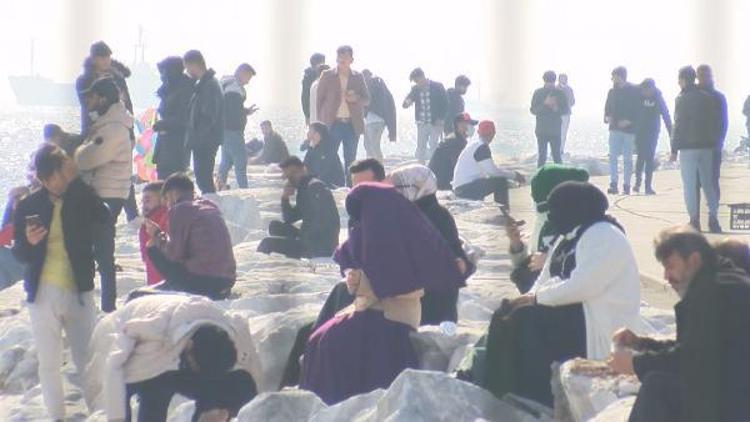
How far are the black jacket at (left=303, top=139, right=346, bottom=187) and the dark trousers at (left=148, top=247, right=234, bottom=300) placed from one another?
5354mm

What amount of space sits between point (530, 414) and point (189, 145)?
21.1 feet

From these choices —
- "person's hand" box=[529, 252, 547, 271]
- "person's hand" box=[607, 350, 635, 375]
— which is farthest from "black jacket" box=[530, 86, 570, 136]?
"person's hand" box=[607, 350, 635, 375]

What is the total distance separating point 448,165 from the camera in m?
14.9

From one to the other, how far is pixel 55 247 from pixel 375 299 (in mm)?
1569

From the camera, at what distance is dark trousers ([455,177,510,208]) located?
13.6 meters

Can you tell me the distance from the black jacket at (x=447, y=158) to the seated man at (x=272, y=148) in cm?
407

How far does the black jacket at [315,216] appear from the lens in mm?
10812

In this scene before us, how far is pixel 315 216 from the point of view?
10992 millimetres

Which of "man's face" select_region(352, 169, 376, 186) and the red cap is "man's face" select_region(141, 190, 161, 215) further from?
the red cap

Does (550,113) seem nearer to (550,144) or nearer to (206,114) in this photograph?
(550,144)

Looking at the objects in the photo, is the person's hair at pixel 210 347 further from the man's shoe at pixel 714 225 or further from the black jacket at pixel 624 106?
the black jacket at pixel 624 106

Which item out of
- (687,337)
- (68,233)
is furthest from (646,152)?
(687,337)

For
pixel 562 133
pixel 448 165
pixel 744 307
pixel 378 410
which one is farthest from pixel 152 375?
pixel 562 133

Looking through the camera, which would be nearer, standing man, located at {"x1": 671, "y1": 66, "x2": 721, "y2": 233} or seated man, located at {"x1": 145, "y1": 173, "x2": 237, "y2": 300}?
seated man, located at {"x1": 145, "y1": 173, "x2": 237, "y2": 300}
